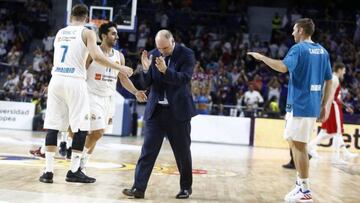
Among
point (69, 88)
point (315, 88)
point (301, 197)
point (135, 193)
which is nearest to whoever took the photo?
point (135, 193)

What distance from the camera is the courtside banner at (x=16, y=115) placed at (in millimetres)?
17422

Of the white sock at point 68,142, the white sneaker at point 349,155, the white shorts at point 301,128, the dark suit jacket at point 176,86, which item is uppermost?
the dark suit jacket at point 176,86

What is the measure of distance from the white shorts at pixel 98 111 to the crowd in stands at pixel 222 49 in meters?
10.2

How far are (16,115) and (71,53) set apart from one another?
1142 centimetres

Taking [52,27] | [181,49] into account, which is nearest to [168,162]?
[181,49]

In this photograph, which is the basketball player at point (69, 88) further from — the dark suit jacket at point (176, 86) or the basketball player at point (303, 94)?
the basketball player at point (303, 94)

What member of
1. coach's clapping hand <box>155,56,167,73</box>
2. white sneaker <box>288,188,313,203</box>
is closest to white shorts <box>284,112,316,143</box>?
white sneaker <box>288,188,313,203</box>

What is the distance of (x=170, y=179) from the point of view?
7.68 metres

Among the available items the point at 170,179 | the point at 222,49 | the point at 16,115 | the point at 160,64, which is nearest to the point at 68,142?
the point at 170,179

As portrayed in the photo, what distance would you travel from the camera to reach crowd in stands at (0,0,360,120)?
1858 centimetres

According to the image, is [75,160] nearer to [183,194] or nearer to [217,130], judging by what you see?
[183,194]

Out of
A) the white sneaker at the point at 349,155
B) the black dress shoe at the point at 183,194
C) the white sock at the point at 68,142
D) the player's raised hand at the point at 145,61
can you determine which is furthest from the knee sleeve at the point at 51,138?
the white sneaker at the point at 349,155

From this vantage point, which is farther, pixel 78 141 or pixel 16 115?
pixel 16 115

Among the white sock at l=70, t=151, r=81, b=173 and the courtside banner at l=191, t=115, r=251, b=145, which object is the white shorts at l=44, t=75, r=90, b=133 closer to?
the white sock at l=70, t=151, r=81, b=173
